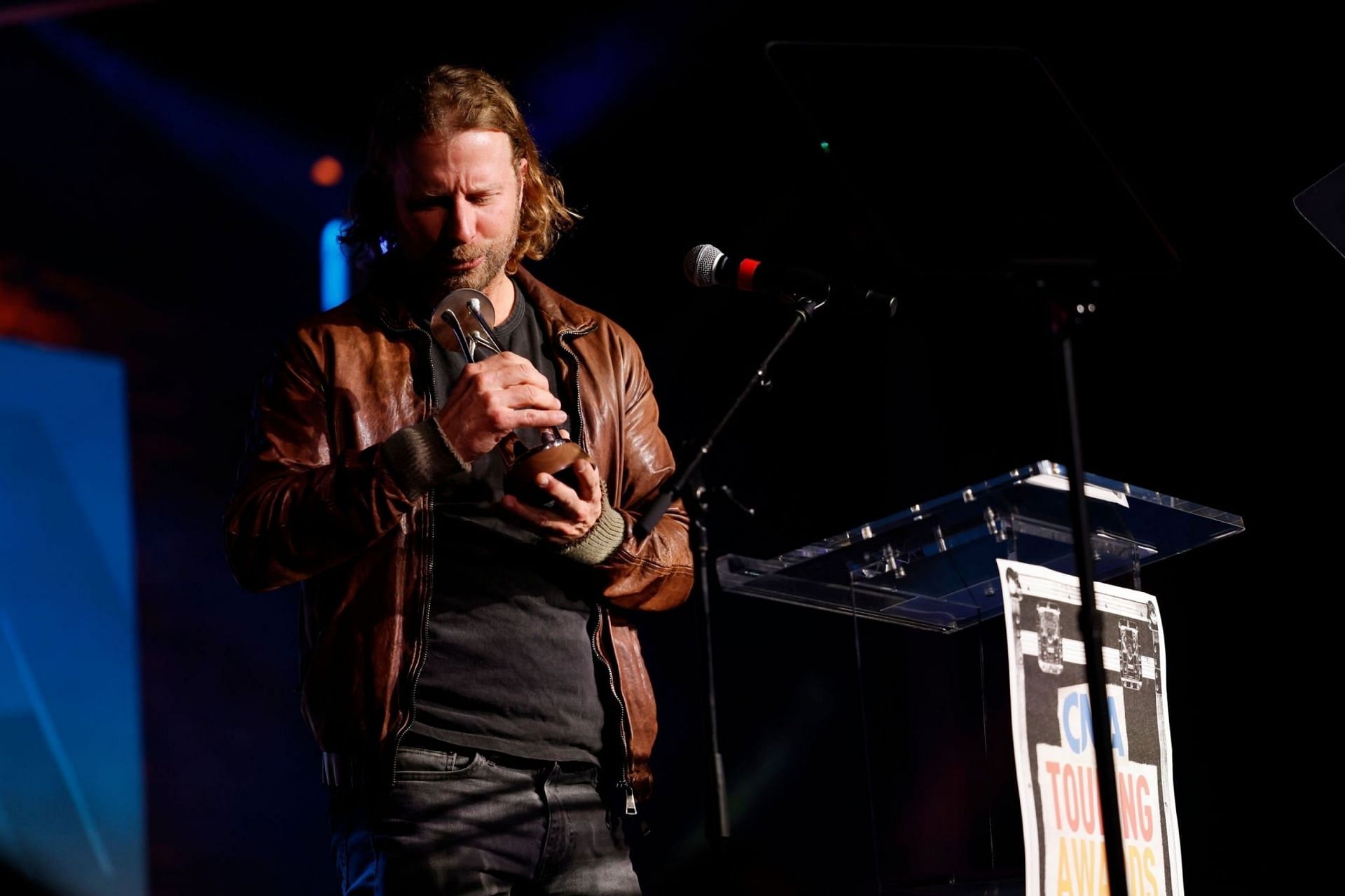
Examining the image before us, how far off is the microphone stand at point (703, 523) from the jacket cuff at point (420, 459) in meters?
0.31

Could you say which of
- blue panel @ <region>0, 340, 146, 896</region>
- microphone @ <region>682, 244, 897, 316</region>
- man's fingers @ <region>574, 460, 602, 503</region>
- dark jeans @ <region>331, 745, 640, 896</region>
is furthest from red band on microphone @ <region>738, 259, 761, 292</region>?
blue panel @ <region>0, 340, 146, 896</region>

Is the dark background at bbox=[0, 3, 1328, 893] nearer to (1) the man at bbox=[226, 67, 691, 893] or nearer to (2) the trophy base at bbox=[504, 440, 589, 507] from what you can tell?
(1) the man at bbox=[226, 67, 691, 893]

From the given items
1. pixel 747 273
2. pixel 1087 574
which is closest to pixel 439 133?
pixel 747 273

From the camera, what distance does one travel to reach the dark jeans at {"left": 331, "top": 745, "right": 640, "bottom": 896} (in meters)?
1.93

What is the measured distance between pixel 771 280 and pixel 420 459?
0.69 metres

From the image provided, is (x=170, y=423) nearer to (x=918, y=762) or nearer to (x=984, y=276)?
(x=918, y=762)

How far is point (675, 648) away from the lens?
4.56 metres

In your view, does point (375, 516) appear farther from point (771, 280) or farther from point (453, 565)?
point (771, 280)

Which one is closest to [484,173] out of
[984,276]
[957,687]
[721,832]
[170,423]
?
[984,276]

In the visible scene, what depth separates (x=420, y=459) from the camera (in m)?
2.00

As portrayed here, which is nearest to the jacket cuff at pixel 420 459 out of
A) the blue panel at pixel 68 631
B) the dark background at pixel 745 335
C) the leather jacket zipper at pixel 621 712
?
the leather jacket zipper at pixel 621 712

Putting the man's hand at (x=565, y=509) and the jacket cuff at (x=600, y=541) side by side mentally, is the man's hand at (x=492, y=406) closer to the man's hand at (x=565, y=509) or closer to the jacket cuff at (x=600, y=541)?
the man's hand at (x=565, y=509)

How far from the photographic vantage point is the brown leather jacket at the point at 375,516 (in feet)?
6.56

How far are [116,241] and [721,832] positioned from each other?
3436 mm
